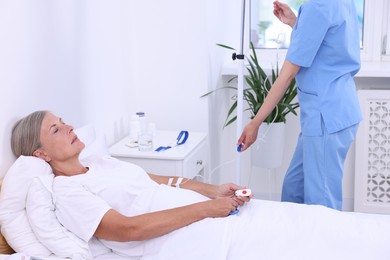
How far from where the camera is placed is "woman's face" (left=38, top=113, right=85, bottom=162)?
180cm

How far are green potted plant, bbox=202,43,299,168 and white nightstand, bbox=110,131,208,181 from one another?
41cm

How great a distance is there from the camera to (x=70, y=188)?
171cm

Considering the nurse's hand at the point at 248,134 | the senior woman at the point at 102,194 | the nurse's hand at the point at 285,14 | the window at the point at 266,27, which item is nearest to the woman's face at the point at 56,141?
the senior woman at the point at 102,194

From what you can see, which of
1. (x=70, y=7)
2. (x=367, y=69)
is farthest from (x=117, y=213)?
(x=367, y=69)

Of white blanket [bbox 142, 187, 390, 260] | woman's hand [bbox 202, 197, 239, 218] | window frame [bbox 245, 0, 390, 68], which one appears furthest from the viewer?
window frame [bbox 245, 0, 390, 68]

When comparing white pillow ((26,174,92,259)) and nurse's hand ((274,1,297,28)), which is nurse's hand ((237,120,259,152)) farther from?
white pillow ((26,174,92,259))

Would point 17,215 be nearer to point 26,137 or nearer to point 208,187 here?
point 26,137

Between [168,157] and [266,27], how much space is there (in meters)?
1.34

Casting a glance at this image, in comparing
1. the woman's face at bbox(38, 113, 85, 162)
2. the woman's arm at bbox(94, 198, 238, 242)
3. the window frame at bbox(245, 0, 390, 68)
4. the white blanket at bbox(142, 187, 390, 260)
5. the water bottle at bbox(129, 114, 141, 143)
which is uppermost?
the window frame at bbox(245, 0, 390, 68)

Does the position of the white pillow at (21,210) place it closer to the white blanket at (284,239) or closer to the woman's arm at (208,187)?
the white blanket at (284,239)

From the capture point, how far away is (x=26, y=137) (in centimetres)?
180

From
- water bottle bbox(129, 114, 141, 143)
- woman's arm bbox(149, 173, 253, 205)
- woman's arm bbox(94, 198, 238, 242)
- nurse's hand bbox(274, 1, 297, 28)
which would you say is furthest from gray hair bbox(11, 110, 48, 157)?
nurse's hand bbox(274, 1, 297, 28)

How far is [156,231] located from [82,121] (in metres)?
0.86

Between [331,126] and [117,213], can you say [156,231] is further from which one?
[331,126]
